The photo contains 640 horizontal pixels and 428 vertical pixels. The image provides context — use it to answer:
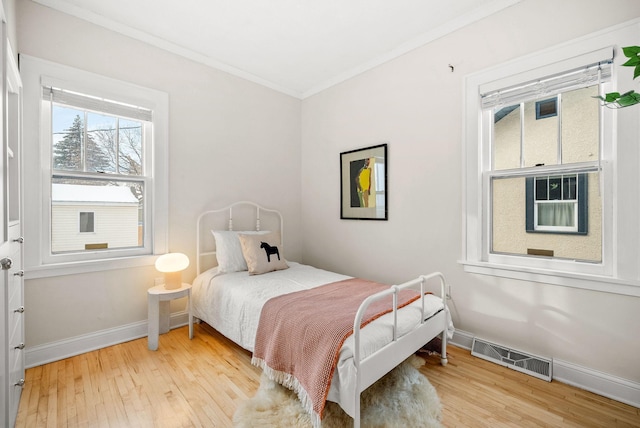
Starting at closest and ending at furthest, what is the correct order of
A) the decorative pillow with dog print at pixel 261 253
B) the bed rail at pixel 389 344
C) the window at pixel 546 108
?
the bed rail at pixel 389 344, the window at pixel 546 108, the decorative pillow with dog print at pixel 261 253

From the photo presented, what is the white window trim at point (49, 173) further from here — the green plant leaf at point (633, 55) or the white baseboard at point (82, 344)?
the green plant leaf at point (633, 55)

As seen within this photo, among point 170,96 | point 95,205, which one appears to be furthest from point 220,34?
point 95,205

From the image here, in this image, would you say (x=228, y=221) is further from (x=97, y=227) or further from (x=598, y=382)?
(x=598, y=382)

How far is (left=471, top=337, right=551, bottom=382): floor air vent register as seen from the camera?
2.10 meters

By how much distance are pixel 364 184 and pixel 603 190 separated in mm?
1912

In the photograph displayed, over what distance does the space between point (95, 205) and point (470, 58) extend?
344 centimetres

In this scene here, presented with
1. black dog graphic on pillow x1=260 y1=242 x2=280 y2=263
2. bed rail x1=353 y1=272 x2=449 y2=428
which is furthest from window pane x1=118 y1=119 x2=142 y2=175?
bed rail x1=353 y1=272 x2=449 y2=428

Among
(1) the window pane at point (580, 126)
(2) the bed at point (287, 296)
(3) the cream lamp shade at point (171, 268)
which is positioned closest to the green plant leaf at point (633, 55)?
(1) the window pane at point (580, 126)

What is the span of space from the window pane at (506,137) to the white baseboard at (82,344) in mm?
3327

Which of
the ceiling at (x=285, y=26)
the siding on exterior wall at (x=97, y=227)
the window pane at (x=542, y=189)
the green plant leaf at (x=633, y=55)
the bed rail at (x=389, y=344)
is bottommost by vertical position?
the bed rail at (x=389, y=344)

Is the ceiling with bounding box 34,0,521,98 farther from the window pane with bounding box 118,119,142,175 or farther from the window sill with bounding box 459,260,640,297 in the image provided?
the window sill with bounding box 459,260,640,297

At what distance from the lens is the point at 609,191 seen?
75.7 inches

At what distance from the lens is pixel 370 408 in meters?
1.72

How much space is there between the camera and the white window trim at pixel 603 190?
182 centimetres
